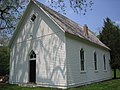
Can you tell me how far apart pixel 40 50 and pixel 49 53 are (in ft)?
4.15

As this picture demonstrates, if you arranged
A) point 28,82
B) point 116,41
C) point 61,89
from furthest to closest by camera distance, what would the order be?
1. point 116,41
2. point 28,82
3. point 61,89

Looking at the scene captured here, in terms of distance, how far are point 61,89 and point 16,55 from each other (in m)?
7.72

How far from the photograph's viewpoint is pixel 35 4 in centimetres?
1888

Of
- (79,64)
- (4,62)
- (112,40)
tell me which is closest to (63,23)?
(79,64)

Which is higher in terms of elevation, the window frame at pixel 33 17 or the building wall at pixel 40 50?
the window frame at pixel 33 17

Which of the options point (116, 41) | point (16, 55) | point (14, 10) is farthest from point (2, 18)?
point (116, 41)

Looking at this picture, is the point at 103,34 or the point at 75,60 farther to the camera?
the point at 103,34

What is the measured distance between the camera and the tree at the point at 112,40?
29.0 m

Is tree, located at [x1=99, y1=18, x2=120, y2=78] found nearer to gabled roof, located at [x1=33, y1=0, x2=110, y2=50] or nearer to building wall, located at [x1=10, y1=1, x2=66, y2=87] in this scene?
gabled roof, located at [x1=33, y1=0, x2=110, y2=50]

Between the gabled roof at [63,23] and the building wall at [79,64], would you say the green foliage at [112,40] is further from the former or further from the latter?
the gabled roof at [63,23]

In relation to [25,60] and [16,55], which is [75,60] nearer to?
[25,60]

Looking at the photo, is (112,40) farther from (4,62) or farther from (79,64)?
(4,62)

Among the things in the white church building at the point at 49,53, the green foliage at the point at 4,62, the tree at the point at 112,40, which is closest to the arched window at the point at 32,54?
the white church building at the point at 49,53

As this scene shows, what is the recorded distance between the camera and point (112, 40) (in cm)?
3038
